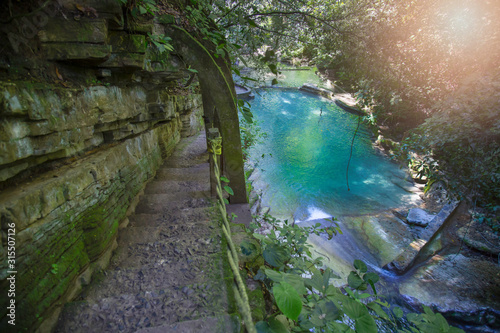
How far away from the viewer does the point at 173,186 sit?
320 cm

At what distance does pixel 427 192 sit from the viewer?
6.11 metres

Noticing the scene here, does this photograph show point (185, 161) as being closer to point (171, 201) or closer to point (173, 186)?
point (173, 186)

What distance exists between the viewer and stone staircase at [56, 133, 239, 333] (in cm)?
121

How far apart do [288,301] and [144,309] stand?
907mm

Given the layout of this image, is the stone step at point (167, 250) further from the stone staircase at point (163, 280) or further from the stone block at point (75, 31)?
the stone block at point (75, 31)

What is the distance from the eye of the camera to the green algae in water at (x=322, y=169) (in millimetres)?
6262

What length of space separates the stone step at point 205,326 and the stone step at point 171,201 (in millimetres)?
1457

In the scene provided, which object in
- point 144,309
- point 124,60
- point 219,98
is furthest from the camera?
point 219,98

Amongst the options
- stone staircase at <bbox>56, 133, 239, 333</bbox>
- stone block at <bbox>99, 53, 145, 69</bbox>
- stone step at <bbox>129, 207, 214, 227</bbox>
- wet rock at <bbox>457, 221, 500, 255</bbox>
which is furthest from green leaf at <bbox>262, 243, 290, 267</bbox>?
wet rock at <bbox>457, 221, 500, 255</bbox>

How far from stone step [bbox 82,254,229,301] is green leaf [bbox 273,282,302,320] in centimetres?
71

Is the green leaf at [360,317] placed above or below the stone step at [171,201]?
above

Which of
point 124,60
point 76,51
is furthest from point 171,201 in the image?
point 76,51

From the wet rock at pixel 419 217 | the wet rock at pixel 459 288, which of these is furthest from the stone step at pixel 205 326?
the wet rock at pixel 419 217

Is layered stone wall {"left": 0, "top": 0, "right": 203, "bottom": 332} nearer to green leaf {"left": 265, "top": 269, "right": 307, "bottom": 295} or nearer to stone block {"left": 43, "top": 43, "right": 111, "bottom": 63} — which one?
stone block {"left": 43, "top": 43, "right": 111, "bottom": 63}
